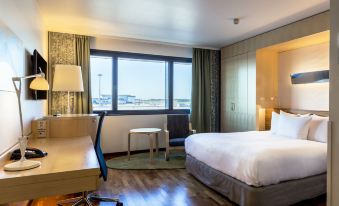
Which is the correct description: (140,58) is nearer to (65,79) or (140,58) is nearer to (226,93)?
(65,79)

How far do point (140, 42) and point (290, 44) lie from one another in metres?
3.04

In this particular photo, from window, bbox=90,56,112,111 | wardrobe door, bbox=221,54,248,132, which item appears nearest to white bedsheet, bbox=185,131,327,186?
wardrobe door, bbox=221,54,248,132

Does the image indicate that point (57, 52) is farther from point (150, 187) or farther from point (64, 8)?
point (150, 187)

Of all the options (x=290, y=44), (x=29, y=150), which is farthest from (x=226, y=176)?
(x=290, y=44)

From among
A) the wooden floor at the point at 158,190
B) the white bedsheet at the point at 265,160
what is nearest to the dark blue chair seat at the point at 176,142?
the wooden floor at the point at 158,190

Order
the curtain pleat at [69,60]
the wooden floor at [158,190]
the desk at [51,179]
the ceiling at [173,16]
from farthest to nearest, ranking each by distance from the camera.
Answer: the curtain pleat at [69,60] < the ceiling at [173,16] < the wooden floor at [158,190] < the desk at [51,179]

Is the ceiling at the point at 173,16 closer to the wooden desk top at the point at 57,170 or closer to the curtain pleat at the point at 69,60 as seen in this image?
the curtain pleat at the point at 69,60

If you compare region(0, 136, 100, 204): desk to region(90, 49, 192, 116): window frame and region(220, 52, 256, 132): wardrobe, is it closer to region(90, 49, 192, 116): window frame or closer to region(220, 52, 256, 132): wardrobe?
region(90, 49, 192, 116): window frame

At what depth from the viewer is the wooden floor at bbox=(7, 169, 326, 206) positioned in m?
2.65

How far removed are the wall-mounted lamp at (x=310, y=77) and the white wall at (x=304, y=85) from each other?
7 cm

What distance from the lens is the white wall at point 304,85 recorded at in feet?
12.2

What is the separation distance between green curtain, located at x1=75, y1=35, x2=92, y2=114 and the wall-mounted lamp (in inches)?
159

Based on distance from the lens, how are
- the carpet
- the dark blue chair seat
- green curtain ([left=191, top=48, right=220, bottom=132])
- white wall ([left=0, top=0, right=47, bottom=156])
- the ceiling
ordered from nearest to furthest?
white wall ([left=0, top=0, right=47, bottom=156]), the ceiling, the carpet, the dark blue chair seat, green curtain ([left=191, top=48, right=220, bottom=132])

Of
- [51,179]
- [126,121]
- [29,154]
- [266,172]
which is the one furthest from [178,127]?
[51,179]
